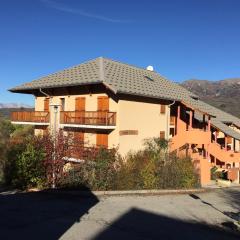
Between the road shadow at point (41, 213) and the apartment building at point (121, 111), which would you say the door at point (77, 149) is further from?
the road shadow at point (41, 213)

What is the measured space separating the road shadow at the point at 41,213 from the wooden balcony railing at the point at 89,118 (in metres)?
6.89

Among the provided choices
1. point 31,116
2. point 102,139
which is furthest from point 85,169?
point 31,116

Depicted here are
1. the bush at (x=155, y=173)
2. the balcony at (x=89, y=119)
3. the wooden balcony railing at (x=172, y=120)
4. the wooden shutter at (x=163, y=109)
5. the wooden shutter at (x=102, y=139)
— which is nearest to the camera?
the bush at (x=155, y=173)

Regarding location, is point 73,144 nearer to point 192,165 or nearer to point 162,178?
point 162,178

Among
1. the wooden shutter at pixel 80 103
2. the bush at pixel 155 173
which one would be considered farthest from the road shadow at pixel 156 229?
the wooden shutter at pixel 80 103

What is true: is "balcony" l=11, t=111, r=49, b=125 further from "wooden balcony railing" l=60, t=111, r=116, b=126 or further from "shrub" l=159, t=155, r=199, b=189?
"shrub" l=159, t=155, r=199, b=189

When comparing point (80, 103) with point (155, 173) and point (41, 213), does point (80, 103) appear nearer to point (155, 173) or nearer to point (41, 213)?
point (155, 173)

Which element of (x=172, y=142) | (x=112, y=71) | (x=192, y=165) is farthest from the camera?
(x=172, y=142)

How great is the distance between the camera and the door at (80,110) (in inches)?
1085

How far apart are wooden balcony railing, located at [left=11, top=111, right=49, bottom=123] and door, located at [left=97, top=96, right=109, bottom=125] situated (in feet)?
18.3

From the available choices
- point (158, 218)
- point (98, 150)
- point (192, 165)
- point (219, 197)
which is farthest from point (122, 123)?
point (158, 218)

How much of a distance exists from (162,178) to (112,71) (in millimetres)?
9353

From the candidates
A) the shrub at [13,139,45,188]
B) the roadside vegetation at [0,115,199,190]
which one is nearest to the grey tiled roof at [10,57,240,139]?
the roadside vegetation at [0,115,199,190]

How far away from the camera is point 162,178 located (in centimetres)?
2402
